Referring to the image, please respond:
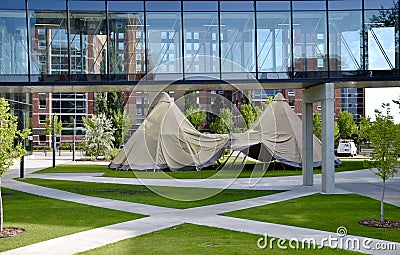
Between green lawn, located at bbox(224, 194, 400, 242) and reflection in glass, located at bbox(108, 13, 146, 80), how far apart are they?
8.66 meters

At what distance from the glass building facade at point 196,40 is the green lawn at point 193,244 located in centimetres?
1006

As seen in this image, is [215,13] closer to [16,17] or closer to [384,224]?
[16,17]

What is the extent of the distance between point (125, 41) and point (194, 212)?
9.28 meters

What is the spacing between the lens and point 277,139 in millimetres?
32188

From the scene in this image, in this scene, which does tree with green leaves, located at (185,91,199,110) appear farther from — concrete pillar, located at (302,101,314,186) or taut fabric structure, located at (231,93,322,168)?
concrete pillar, located at (302,101,314,186)

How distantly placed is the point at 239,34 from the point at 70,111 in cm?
5880

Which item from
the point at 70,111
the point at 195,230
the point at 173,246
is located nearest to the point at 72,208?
the point at 195,230

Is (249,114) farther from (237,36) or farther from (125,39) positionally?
(125,39)

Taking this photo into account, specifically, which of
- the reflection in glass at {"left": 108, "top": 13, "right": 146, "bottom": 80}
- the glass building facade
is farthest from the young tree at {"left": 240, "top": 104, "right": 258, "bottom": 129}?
the reflection in glass at {"left": 108, "top": 13, "right": 146, "bottom": 80}

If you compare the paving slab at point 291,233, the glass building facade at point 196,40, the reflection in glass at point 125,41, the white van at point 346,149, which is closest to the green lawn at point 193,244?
the paving slab at point 291,233

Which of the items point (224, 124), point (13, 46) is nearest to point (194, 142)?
point (224, 124)

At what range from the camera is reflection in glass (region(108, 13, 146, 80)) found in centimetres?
2095

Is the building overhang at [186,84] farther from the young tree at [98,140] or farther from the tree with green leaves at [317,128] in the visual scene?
the tree with green leaves at [317,128]

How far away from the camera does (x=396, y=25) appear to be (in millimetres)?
20672
